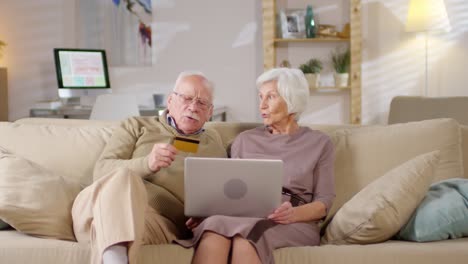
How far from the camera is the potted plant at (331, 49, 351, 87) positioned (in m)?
5.96

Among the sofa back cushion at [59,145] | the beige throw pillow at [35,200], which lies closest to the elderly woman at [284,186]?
the beige throw pillow at [35,200]

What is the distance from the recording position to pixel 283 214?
2465 millimetres

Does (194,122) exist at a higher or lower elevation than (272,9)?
lower

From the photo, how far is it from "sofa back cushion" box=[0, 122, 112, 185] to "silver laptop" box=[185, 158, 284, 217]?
0.68 m

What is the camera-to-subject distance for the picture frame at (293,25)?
5999 millimetres

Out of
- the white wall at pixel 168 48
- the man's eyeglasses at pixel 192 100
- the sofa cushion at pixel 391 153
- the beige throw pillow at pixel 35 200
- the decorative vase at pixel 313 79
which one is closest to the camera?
the beige throw pillow at pixel 35 200

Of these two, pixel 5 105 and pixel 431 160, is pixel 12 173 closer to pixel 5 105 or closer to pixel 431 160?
pixel 431 160

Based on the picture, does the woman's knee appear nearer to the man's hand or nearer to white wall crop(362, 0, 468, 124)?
the man's hand

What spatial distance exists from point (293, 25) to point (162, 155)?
368 cm

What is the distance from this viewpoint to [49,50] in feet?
21.0

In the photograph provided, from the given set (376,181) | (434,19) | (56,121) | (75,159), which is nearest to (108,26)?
(434,19)

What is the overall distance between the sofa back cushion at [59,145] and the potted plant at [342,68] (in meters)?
3.21

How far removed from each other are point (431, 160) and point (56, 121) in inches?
64.6

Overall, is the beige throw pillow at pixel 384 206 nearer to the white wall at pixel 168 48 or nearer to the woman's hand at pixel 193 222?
the woman's hand at pixel 193 222
